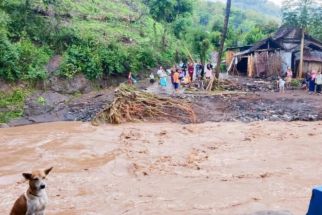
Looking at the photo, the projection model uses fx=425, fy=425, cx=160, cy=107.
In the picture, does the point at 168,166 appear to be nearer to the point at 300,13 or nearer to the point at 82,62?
the point at 82,62

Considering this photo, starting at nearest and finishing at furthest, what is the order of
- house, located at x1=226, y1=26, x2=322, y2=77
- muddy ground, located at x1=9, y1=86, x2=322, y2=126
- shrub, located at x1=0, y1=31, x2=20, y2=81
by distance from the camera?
muddy ground, located at x1=9, y1=86, x2=322, y2=126
shrub, located at x1=0, y1=31, x2=20, y2=81
house, located at x1=226, y1=26, x2=322, y2=77

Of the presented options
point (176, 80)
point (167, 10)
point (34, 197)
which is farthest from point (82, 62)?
point (34, 197)

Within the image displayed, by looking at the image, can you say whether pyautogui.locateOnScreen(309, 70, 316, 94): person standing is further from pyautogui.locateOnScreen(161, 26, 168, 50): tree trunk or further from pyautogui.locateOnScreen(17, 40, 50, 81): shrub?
pyautogui.locateOnScreen(17, 40, 50, 81): shrub

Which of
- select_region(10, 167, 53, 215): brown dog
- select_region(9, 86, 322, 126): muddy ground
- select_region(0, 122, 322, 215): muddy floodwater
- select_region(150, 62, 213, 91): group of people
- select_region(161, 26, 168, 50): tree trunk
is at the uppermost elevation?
select_region(161, 26, 168, 50): tree trunk

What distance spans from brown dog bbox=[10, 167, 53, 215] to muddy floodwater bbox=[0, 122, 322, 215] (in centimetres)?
201

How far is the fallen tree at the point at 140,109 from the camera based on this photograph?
17.6 m

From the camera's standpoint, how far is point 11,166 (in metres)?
11.1

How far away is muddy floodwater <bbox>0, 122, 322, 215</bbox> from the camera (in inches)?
303

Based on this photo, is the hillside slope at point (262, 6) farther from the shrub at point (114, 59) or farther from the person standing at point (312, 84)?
the person standing at point (312, 84)

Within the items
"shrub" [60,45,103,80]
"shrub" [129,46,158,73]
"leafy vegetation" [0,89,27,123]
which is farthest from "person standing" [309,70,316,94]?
"leafy vegetation" [0,89,27,123]

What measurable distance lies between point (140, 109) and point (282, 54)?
15726 millimetres

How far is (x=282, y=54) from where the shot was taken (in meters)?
30.0

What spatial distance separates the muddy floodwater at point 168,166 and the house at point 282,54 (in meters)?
13.7

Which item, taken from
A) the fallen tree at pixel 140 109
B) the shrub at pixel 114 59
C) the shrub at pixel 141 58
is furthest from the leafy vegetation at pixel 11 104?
the shrub at pixel 141 58
